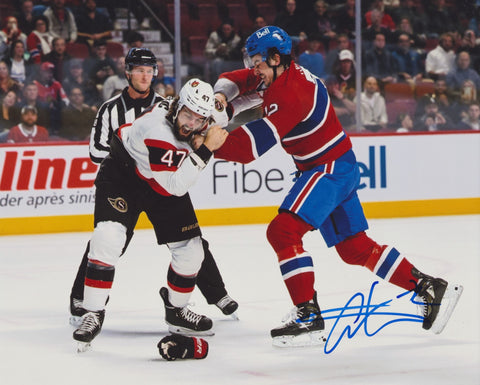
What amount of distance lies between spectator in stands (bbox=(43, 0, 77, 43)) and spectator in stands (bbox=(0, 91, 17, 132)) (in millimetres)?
864

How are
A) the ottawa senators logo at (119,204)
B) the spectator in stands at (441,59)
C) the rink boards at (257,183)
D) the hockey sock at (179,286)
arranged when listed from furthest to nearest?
the spectator in stands at (441,59) → the rink boards at (257,183) → the hockey sock at (179,286) → the ottawa senators logo at (119,204)

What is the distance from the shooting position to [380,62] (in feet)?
33.8

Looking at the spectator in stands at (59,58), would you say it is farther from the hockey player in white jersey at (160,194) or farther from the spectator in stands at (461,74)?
the hockey player in white jersey at (160,194)

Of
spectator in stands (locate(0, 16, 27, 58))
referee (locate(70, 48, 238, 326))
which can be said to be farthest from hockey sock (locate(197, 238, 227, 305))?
spectator in stands (locate(0, 16, 27, 58))

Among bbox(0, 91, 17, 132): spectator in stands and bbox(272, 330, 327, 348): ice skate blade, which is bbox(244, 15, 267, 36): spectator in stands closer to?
bbox(0, 91, 17, 132): spectator in stands

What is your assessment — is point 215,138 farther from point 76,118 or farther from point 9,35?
point 9,35

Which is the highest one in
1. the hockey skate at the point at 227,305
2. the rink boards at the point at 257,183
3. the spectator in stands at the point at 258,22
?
the spectator in stands at the point at 258,22

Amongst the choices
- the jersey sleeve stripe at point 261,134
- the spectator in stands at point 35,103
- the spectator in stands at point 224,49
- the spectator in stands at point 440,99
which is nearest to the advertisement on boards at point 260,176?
the spectator in stands at point 35,103

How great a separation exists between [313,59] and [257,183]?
1.63 m

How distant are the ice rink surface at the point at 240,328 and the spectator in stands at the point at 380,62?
276 cm

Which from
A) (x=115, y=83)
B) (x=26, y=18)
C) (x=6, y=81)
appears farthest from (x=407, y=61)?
(x=6, y=81)

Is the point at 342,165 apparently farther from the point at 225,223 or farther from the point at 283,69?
the point at 225,223

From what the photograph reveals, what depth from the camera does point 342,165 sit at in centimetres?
451

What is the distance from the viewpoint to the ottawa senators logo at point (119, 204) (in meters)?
4.50
